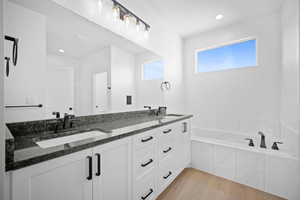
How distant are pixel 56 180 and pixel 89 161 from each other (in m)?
0.17

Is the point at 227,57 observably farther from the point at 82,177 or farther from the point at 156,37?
the point at 82,177

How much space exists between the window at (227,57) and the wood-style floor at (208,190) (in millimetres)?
2060

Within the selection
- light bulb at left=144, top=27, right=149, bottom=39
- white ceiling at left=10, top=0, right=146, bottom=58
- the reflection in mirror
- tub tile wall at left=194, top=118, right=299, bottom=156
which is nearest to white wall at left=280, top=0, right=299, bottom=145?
tub tile wall at left=194, top=118, right=299, bottom=156

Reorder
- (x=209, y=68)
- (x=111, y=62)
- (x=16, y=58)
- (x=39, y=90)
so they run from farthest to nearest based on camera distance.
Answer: (x=209, y=68) < (x=111, y=62) < (x=39, y=90) < (x=16, y=58)

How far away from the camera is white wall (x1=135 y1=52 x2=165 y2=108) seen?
2.12 m

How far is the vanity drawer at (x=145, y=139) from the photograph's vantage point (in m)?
1.13

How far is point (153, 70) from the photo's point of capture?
2336mm

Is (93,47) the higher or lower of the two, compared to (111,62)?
higher

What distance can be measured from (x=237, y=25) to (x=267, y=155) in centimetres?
232

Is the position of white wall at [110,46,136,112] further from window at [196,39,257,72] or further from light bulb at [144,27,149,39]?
window at [196,39,257,72]

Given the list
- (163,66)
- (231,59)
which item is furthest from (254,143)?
(163,66)

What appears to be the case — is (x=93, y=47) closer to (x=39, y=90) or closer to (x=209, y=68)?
(x=39, y=90)

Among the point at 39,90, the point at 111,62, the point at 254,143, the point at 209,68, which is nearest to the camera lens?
the point at 39,90

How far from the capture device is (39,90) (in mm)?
1102
